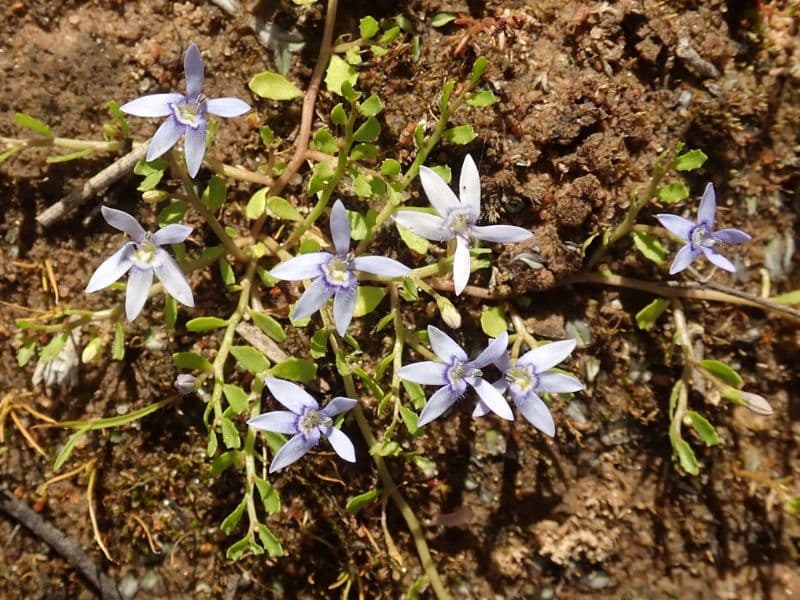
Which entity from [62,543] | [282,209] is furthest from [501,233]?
[62,543]

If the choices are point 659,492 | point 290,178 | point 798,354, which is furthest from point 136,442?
point 798,354

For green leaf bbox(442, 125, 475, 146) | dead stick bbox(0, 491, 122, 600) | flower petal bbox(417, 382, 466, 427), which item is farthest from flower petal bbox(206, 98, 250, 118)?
dead stick bbox(0, 491, 122, 600)

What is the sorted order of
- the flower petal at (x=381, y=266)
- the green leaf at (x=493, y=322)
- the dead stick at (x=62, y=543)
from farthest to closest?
the dead stick at (x=62, y=543)
the green leaf at (x=493, y=322)
the flower petal at (x=381, y=266)

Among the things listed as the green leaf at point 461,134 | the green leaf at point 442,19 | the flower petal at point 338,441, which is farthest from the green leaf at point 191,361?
the green leaf at point 442,19

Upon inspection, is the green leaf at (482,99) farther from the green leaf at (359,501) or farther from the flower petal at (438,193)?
the green leaf at (359,501)

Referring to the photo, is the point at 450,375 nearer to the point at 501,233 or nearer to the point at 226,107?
the point at 501,233

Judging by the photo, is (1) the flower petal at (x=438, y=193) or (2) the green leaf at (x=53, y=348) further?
(2) the green leaf at (x=53, y=348)

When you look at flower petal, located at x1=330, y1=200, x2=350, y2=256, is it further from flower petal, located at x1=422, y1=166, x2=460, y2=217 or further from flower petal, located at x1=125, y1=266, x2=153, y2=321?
flower petal, located at x1=125, y1=266, x2=153, y2=321
